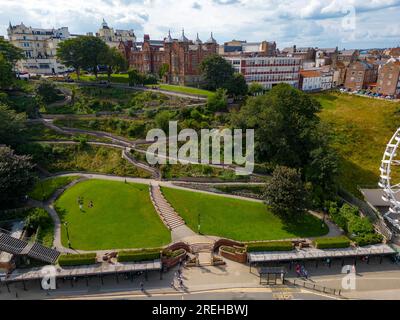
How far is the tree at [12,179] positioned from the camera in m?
38.8

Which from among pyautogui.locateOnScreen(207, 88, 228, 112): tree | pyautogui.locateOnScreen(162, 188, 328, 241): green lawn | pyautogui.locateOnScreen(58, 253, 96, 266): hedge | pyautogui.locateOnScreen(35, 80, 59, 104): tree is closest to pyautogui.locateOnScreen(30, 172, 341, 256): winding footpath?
pyautogui.locateOnScreen(162, 188, 328, 241): green lawn

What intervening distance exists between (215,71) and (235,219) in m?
50.5

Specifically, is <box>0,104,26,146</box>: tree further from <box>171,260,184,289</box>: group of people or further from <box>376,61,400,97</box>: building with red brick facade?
<box>376,61,400,97</box>: building with red brick facade

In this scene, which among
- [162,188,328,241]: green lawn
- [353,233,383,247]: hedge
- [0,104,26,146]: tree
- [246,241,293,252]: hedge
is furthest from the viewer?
[0,104,26,146]: tree

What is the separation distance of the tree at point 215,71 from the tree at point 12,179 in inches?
2031

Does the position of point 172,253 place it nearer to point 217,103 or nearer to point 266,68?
point 217,103

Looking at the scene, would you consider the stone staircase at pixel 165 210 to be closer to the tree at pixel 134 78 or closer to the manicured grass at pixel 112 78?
the tree at pixel 134 78

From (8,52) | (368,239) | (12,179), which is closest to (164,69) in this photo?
(8,52)

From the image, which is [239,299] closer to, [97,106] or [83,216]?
[83,216]

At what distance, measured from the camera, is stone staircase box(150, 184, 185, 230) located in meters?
38.4

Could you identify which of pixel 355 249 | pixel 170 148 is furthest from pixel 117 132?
pixel 355 249

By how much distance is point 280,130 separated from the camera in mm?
49875

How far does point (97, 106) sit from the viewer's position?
70000 mm

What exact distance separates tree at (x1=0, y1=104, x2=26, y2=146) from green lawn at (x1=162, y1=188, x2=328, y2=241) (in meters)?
27.8
